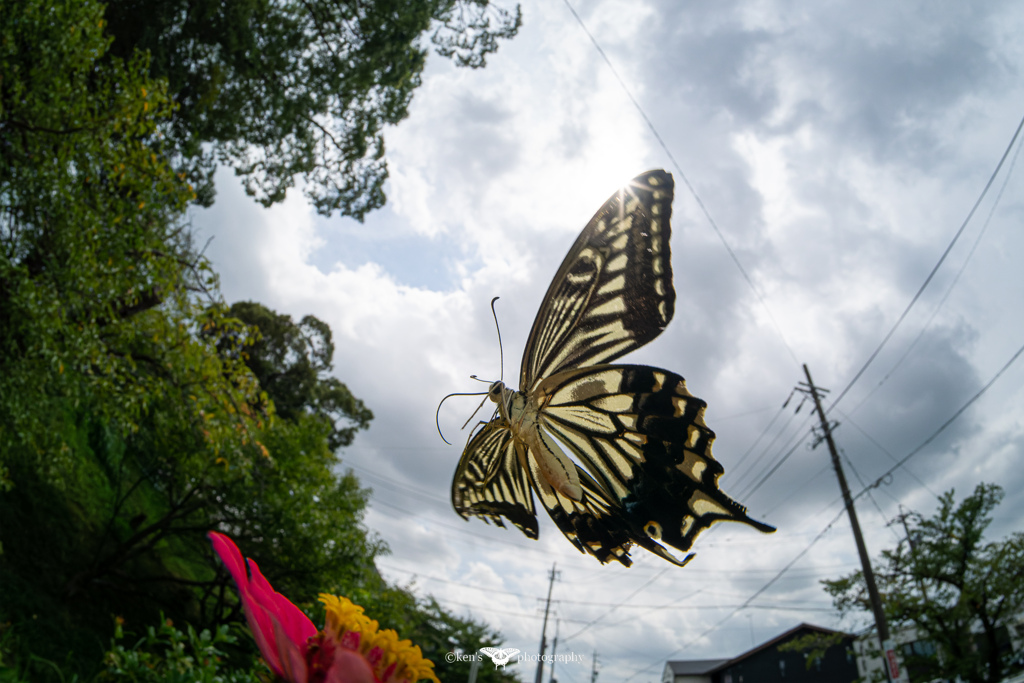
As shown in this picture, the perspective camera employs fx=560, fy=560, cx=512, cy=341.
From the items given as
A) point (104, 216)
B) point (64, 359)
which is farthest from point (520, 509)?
point (104, 216)

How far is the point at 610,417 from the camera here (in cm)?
62

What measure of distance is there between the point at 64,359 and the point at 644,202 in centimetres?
434

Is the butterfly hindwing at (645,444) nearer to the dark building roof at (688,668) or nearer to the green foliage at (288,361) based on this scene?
the dark building roof at (688,668)

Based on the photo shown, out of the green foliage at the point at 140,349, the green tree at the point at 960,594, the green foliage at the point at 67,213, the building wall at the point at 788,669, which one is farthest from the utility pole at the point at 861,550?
the building wall at the point at 788,669

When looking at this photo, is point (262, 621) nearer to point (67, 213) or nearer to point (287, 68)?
point (67, 213)

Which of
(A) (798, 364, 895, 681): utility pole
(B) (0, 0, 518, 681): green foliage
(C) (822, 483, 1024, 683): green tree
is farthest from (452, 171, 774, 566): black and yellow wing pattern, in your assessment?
(C) (822, 483, 1024, 683): green tree

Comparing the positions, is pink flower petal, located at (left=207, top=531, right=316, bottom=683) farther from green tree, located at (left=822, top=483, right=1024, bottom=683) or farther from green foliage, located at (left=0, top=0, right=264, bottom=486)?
green tree, located at (left=822, top=483, right=1024, bottom=683)

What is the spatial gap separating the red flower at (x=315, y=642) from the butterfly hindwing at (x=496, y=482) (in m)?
0.17

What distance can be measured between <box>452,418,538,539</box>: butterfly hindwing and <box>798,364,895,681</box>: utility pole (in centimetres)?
752

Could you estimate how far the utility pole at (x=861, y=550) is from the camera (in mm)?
7738

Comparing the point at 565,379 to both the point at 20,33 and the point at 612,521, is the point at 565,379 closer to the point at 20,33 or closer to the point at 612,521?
the point at 612,521

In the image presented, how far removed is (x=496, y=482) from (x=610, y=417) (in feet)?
0.70

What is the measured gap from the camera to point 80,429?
9547mm

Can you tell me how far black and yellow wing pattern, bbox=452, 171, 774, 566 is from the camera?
52cm
